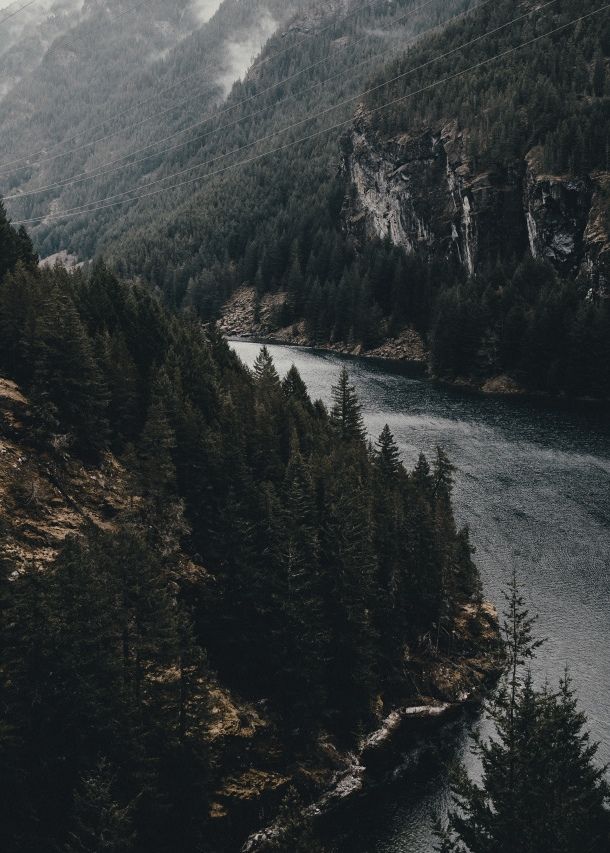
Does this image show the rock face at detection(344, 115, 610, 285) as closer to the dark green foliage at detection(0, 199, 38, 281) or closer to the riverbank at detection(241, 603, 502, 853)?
the riverbank at detection(241, 603, 502, 853)

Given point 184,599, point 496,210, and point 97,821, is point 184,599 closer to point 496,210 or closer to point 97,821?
point 97,821

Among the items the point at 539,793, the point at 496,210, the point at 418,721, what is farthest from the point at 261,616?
the point at 496,210

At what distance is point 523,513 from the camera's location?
229ft

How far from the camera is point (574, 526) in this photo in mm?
65875

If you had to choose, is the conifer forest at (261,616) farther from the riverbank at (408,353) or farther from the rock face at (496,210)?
the rock face at (496,210)

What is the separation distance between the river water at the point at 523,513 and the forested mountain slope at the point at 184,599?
457cm

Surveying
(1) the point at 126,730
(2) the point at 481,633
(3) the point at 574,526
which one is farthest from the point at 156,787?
(3) the point at 574,526

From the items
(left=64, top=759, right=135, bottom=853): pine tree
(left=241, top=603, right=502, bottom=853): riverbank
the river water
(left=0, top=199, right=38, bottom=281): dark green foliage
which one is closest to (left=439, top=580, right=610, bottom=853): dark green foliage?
the river water

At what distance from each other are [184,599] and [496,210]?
149 m

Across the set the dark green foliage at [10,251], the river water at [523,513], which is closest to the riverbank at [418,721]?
the river water at [523,513]

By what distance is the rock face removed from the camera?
140125 millimetres

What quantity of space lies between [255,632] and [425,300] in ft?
464

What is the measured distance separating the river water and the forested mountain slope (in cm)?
457

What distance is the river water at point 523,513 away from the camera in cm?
3728
